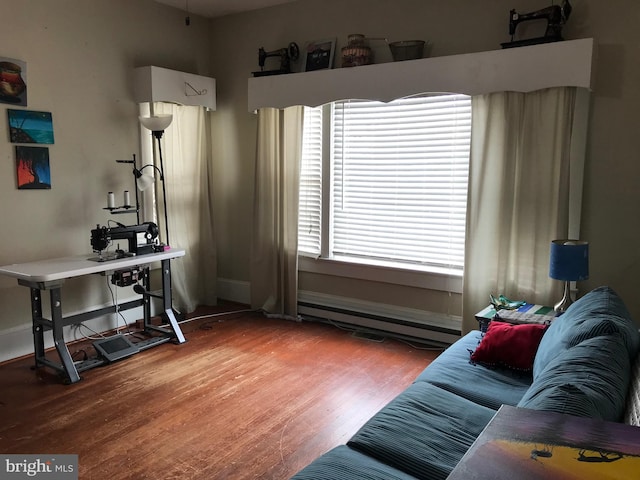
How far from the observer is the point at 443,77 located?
351cm

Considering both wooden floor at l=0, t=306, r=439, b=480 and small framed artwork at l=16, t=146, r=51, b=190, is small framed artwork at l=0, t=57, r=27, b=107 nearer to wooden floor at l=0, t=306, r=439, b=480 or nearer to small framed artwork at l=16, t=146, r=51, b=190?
small framed artwork at l=16, t=146, r=51, b=190

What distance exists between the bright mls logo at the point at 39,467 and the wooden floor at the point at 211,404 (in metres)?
0.05

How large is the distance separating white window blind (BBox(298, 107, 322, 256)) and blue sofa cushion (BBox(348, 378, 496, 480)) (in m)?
2.45

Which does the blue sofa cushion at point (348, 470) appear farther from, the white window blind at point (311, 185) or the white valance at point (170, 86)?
the white valance at point (170, 86)

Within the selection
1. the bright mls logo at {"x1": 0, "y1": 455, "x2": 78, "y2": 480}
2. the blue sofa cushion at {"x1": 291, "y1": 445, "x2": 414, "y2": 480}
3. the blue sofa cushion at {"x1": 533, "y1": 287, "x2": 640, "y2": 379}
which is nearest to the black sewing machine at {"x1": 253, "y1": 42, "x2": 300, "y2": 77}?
the blue sofa cushion at {"x1": 533, "y1": 287, "x2": 640, "y2": 379}

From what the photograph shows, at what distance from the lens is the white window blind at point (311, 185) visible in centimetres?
437

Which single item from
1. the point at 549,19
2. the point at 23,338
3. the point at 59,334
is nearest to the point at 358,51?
the point at 549,19

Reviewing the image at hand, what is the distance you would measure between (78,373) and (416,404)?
2.40 metres

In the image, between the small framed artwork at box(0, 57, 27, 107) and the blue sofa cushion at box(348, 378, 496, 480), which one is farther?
the small framed artwork at box(0, 57, 27, 107)

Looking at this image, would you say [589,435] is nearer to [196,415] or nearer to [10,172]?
[196,415]

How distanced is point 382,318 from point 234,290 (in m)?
1.70

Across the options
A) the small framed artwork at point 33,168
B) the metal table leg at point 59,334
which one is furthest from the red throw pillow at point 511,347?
the small framed artwork at point 33,168

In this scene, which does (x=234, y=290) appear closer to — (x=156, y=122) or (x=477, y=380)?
(x=156, y=122)

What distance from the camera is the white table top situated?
10.3 ft
